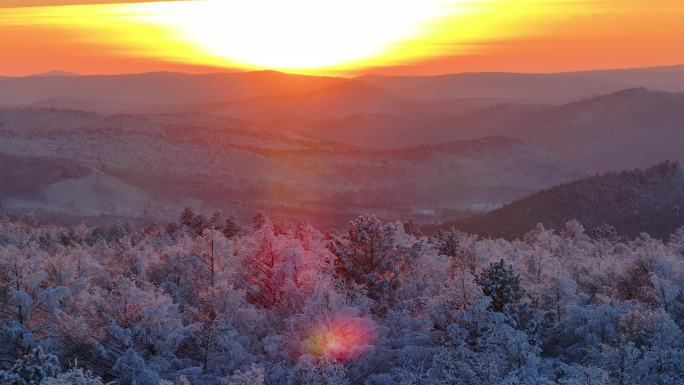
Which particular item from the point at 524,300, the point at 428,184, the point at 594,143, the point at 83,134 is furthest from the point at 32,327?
the point at 594,143

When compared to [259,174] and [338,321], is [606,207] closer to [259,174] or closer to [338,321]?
[259,174]

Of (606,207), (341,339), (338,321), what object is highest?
(338,321)

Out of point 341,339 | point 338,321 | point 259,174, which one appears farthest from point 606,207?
point 341,339

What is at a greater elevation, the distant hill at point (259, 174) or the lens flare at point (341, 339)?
the lens flare at point (341, 339)

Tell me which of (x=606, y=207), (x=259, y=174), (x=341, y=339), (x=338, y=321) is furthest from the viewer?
(x=259, y=174)

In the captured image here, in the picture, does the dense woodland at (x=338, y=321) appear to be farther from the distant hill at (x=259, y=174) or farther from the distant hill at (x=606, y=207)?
the distant hill at (x=259, y=174)

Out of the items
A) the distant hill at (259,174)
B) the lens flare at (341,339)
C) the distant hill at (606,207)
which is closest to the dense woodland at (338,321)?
the lens flare at (341,339)

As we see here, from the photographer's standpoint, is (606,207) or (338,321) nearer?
(338,321)
